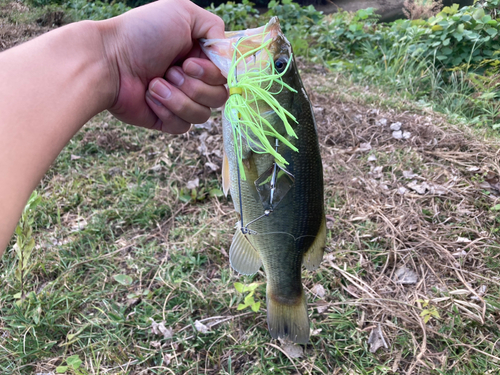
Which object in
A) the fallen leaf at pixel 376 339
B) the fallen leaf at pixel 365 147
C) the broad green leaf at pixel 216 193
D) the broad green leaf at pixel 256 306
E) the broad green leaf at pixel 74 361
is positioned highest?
the broad green leaf at pixel 74 361

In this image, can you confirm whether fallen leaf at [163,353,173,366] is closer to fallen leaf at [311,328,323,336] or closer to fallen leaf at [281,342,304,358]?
fallen leaf at [281,342,304,358]

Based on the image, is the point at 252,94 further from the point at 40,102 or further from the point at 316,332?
the point at 316,332

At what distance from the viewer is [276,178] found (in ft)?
4.47

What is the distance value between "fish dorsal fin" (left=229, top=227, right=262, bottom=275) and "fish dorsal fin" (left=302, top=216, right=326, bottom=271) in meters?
0.25

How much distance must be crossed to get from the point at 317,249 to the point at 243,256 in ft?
1.24

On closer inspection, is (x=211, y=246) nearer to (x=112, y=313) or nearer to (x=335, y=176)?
(x=112, y=313)

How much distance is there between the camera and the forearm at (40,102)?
3.12 feet

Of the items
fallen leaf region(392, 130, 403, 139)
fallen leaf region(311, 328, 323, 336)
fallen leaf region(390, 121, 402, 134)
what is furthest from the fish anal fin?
fallen leaf region(390, 121, 402, 134)

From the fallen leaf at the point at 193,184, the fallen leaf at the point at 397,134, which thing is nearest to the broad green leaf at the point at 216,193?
the fallen leaf at the point at 193,184

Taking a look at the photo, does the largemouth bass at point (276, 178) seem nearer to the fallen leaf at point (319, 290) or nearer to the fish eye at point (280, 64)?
the fish eye at point (280, 64)

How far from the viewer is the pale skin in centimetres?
98

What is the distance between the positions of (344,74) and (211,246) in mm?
4378

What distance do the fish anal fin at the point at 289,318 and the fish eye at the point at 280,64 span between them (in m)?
1.10

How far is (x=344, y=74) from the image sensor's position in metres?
5.55
